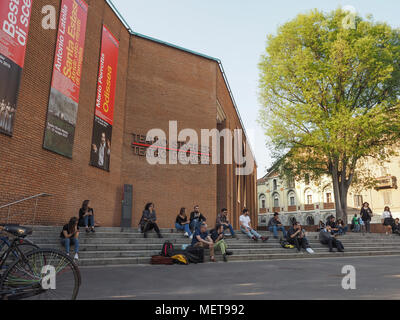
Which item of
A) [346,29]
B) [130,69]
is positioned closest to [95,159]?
[130,69]

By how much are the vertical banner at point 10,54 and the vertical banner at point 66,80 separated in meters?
1.57

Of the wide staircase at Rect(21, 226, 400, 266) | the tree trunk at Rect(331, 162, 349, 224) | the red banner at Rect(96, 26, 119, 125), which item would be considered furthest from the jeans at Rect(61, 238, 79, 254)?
the tree trunk at Rect(331, 162, 349, 224)

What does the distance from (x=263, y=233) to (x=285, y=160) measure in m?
8.44

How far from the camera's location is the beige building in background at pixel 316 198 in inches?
1444

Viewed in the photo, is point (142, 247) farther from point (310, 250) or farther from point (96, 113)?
point (96, 113)

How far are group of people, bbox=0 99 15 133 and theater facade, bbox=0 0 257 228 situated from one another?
3 centimetres

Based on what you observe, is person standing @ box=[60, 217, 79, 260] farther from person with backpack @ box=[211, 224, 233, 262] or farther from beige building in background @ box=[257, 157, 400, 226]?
beige building in background @ box=[257, 157, 400, 226]

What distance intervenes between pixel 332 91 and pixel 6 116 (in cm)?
1657

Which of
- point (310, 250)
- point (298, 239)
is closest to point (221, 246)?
point (298, 239)

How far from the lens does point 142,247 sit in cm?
1027

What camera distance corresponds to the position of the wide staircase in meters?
9.00

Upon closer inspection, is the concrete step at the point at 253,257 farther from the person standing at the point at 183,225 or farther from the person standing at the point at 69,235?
the person standing at the point at 183,225

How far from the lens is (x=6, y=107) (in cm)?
1007

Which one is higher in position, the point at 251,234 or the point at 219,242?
the point at 251,234
